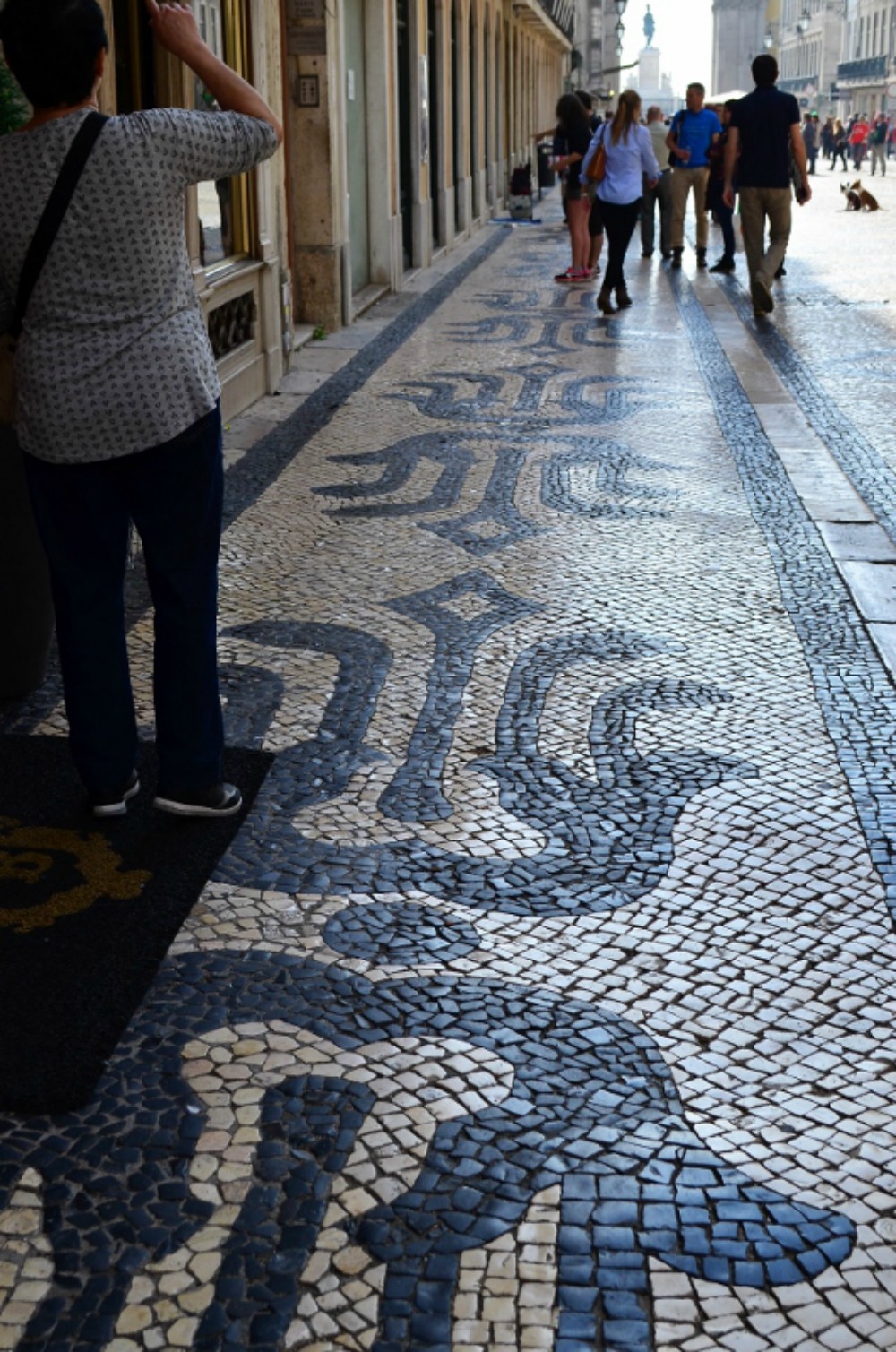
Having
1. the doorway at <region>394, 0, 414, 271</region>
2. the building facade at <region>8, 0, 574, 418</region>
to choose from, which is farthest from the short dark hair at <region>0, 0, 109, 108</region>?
the doorway at <region>394, 0, 414, 271</region>

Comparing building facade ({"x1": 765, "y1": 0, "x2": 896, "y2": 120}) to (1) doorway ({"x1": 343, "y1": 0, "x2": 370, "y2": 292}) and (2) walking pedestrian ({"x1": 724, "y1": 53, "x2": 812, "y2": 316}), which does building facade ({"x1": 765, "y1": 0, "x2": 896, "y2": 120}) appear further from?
(2) walking pedestrian ({"x1": 724, "y1": 53, "x2": 812, "y2": 316})

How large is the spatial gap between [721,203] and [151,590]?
15.7m

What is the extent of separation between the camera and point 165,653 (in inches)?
135

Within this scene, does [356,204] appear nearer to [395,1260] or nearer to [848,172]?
[395,1260]

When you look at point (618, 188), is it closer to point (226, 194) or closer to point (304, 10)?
point (304, 10)

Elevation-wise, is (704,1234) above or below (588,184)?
below

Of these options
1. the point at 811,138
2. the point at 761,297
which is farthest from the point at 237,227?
the point at 811,138

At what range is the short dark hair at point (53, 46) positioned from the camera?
9.83 ft

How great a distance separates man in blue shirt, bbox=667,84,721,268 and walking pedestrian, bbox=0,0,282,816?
1448 cm

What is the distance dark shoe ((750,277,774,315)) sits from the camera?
487 inches

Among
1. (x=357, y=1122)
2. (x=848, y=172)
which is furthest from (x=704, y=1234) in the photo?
(x=848, y=172)

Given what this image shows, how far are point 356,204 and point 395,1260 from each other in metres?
13.7

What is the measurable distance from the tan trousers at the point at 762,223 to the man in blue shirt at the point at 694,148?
13.6 ft

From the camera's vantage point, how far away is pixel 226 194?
9.30 m
